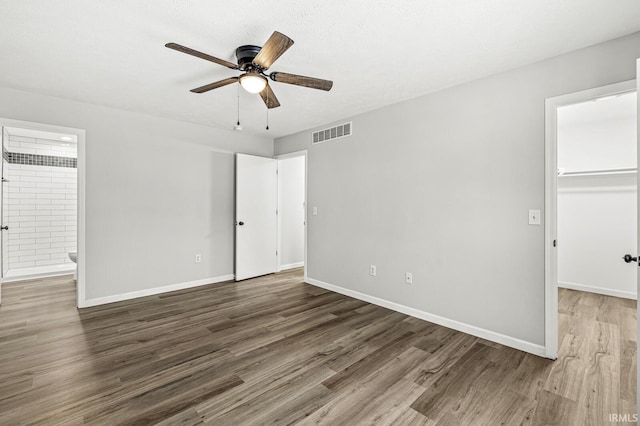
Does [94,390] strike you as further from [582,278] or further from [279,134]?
[582,278]

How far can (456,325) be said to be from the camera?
9.57 ft

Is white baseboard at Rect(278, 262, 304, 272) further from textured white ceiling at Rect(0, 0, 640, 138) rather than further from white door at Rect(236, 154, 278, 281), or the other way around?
textured white ceiling at Rect(0, 0, 640, 138)

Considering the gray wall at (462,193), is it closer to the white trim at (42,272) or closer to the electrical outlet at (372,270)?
the electrical outlet at (372,270)

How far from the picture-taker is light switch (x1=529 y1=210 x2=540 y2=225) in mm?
2422

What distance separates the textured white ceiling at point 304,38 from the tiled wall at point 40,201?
2992 mm

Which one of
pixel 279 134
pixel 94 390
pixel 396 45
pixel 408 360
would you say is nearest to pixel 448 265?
pixel 408 360

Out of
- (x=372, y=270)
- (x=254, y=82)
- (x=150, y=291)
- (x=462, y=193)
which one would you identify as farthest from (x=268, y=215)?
(x=462, y=193)

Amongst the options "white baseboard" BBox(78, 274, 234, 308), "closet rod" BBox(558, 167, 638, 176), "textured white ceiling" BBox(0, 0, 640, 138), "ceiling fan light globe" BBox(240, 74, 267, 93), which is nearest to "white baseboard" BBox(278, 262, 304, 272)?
"white baseboard" BBox(78, 274, 234, 308)

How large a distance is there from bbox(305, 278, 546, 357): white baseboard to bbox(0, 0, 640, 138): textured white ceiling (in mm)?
2446

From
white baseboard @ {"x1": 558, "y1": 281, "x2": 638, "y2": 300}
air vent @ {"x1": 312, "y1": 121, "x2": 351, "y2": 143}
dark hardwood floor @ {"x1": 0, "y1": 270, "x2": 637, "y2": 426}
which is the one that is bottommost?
dark hardwood floor @ {"x1": 0, "y1": 270, "x2": 637, "y2": 426}

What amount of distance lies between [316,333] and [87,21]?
10.1ft

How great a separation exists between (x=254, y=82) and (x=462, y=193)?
7.33ft

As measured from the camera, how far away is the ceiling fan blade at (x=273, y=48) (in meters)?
→ 1.73

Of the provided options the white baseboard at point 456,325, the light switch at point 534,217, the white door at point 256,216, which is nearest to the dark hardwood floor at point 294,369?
the white baseboard at point 456,325
